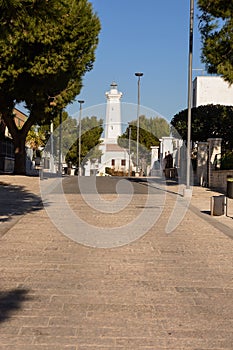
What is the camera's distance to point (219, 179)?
2630 cm

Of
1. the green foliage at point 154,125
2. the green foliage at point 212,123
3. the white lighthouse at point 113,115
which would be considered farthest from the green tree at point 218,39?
the white lighthouse at point 113,115

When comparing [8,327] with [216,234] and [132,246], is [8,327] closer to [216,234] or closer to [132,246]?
[132,246]

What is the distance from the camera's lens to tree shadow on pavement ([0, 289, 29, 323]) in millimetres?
5162

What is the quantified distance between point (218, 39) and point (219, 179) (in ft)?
25.2

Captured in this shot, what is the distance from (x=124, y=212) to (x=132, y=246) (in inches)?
222

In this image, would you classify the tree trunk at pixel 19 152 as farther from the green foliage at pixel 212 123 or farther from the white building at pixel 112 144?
the white building at pixel 112 144

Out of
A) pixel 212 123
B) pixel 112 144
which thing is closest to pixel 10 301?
pixel 212 123

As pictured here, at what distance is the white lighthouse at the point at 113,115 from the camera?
94375mm

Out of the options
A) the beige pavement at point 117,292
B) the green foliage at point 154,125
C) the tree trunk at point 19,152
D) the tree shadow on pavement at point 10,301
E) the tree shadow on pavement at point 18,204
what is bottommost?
the tree shadow on pavement at point 10,301

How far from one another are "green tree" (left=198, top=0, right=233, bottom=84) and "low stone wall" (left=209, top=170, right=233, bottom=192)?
5.18 meters

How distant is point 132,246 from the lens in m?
9.55

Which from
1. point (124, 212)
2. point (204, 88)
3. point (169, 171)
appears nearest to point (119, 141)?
point (204, 88)

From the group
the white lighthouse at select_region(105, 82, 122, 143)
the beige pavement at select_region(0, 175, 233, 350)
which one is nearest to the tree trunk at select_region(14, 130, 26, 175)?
the beige pavement at select_region(0, 175, 233, 350)

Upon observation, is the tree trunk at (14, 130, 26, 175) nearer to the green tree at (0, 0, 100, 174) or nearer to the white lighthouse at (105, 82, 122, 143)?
the green tree at (0, 0, 100, 174)
